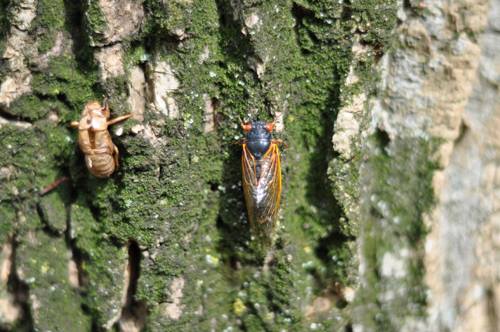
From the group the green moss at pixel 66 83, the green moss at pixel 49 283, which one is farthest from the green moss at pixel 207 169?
the green moss at pixel 49 283

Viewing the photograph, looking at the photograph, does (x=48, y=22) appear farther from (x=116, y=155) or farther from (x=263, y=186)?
(x=263, y=186)

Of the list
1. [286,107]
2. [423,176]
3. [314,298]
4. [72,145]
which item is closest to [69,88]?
[72,145]

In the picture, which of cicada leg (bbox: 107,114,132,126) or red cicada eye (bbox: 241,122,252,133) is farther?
red cicada eye (bbox: 241,122,252,133)

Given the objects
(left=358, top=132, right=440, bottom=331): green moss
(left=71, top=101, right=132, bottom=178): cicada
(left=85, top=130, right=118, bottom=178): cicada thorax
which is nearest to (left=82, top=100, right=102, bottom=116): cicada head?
(left=71, top=101, right=132, bottom=178): cicada

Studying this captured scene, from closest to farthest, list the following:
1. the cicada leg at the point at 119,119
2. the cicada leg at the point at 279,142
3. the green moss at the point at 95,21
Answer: the green moss at the point at 95,21 → the cicada leg at the point at 119,119 → the cicada leg at the point at 279,142

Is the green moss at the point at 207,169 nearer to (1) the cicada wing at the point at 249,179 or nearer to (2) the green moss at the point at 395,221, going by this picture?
(1) the cicada wing at the point at 249,179

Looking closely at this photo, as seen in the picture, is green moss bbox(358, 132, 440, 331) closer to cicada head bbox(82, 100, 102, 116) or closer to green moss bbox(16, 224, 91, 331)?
cicada head bbox(82, 100, 102, 116)

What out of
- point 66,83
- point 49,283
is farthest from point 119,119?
point 49,283

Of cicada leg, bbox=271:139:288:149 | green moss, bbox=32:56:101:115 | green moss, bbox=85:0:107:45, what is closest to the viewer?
green moss, bbox=85:0:107:45

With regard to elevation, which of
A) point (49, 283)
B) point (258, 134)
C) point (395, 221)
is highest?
point (258, 134)
